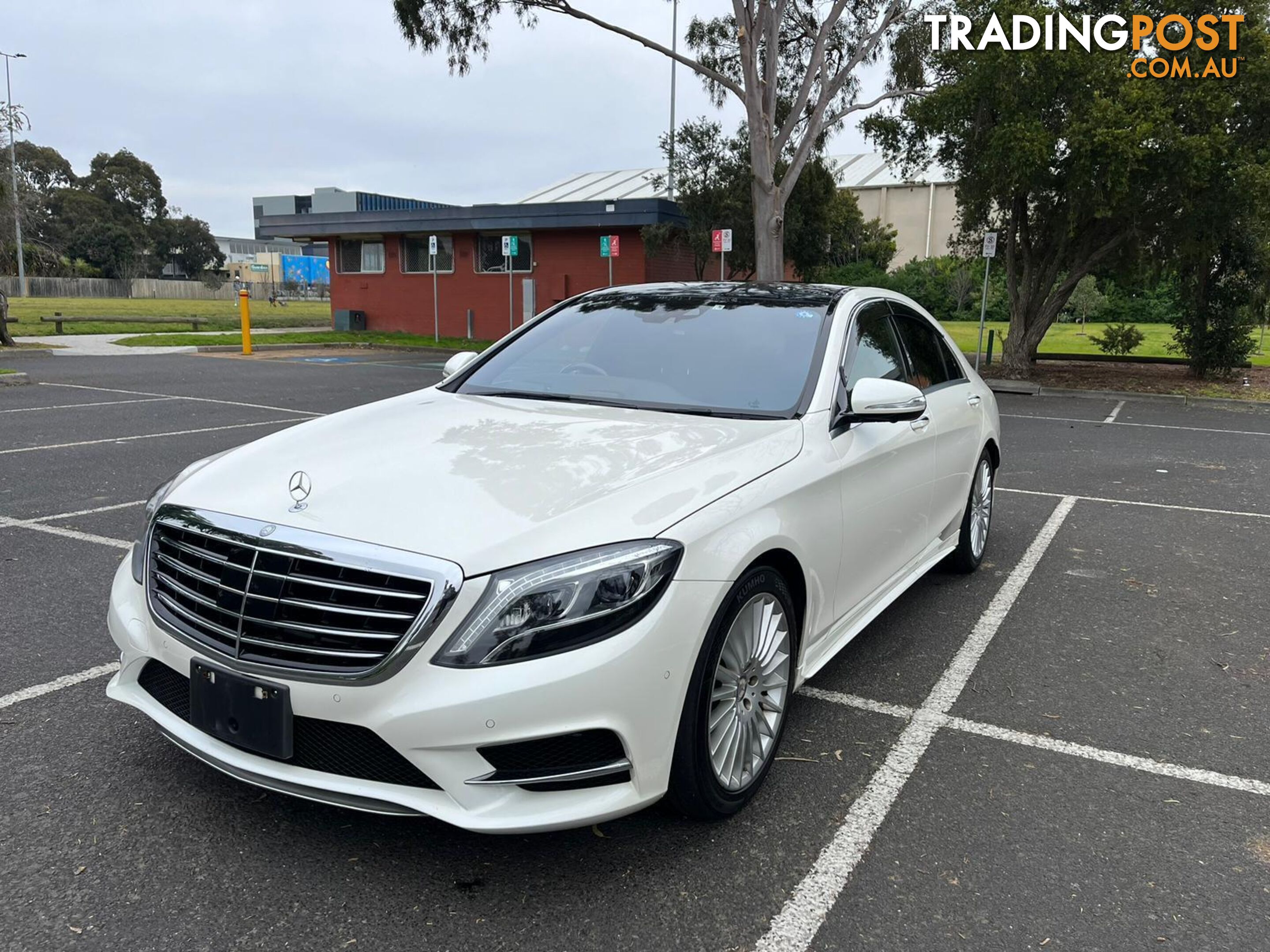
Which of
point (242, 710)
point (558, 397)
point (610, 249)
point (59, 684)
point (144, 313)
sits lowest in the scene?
point (59, 684)

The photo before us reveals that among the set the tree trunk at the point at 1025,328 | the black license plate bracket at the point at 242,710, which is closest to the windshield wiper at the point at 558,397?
the black license plate bracket at the point at 242,710

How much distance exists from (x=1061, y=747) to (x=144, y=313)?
42.2 metres

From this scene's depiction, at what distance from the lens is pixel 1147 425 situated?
13516mm

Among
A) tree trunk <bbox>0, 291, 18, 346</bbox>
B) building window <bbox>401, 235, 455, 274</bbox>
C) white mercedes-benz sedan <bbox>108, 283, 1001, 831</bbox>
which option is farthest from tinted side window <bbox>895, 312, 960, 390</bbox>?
building window <bbox>401, 235, 455, 274</bbox>

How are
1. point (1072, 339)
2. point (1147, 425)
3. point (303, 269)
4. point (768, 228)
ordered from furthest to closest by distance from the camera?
1. point (303, 269)
2. point (1072, 339)
3. point (768, 228)
4. point (1147, 425)

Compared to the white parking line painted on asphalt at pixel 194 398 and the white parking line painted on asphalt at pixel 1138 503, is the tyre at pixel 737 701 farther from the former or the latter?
the white parking line painted on asphalt at pixel 194 398

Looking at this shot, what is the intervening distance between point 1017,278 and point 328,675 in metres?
21.2

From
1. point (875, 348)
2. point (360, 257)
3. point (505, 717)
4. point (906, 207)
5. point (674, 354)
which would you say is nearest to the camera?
point (505, 717)

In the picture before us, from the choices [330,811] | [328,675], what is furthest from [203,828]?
[328,675]

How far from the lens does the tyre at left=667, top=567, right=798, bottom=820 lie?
105 inches

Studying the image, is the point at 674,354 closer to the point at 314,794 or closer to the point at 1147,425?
the point at 314,794

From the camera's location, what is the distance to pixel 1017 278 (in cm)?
2100

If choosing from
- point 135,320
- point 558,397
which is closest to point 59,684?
point 558,397

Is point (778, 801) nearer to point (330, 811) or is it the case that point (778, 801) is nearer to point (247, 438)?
point (330, 811)
